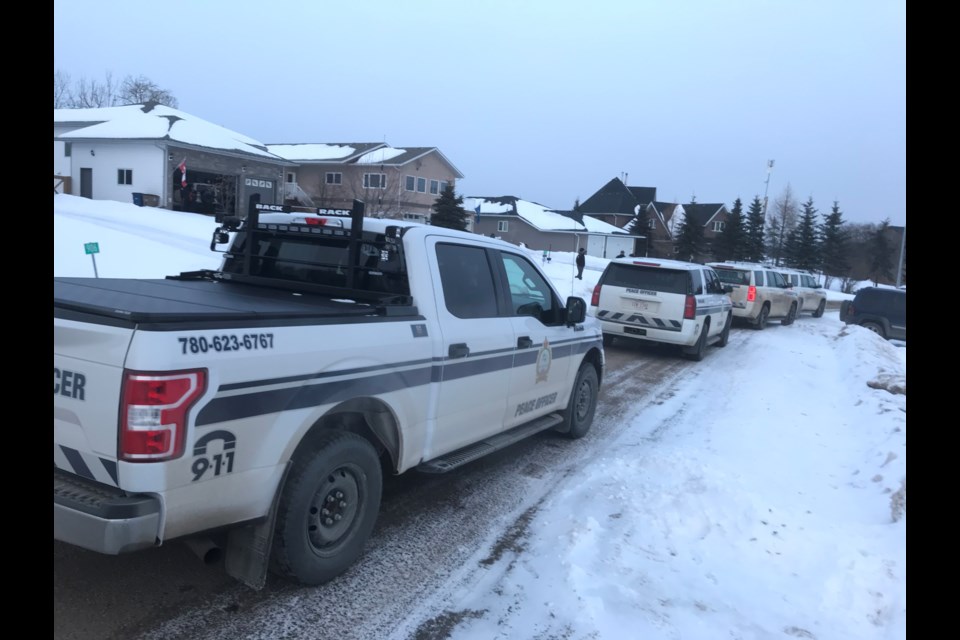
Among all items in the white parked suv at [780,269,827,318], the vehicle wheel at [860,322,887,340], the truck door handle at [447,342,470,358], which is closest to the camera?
the truck door handle at [447,342,470,358]

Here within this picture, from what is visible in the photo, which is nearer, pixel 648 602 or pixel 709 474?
pixel 648 602

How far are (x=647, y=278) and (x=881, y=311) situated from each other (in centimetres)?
1107

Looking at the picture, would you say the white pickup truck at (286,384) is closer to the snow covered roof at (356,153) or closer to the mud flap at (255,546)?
the mud flap at (255,546)

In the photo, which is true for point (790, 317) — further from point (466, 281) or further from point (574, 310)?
point (466, 281)

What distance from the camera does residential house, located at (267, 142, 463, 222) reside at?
43031mm

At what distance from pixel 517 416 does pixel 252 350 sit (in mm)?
3127

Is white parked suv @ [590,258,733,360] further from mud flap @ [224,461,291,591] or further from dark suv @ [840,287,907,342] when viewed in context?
dark suv @ [840,287,907,342]

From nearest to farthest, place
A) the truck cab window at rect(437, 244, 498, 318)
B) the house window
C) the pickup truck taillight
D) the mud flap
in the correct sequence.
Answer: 1. the pickup truck taillight
2. the mud flap
3. the truck cab window at rect(437, 244, 498, 318)
4. the house window

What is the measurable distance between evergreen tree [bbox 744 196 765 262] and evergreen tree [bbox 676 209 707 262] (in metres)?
4.34

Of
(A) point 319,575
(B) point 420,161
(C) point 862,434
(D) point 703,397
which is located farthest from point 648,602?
(B) point 420,161

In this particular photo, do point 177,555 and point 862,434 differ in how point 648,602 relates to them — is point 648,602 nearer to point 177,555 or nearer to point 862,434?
point 177,555

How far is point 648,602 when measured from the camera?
4078 millimetres

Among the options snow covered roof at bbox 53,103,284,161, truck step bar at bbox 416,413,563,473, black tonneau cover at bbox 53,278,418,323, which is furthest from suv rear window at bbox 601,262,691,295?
snow covered roof at bbox 53,103,284,161

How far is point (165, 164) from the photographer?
32.8 meters
